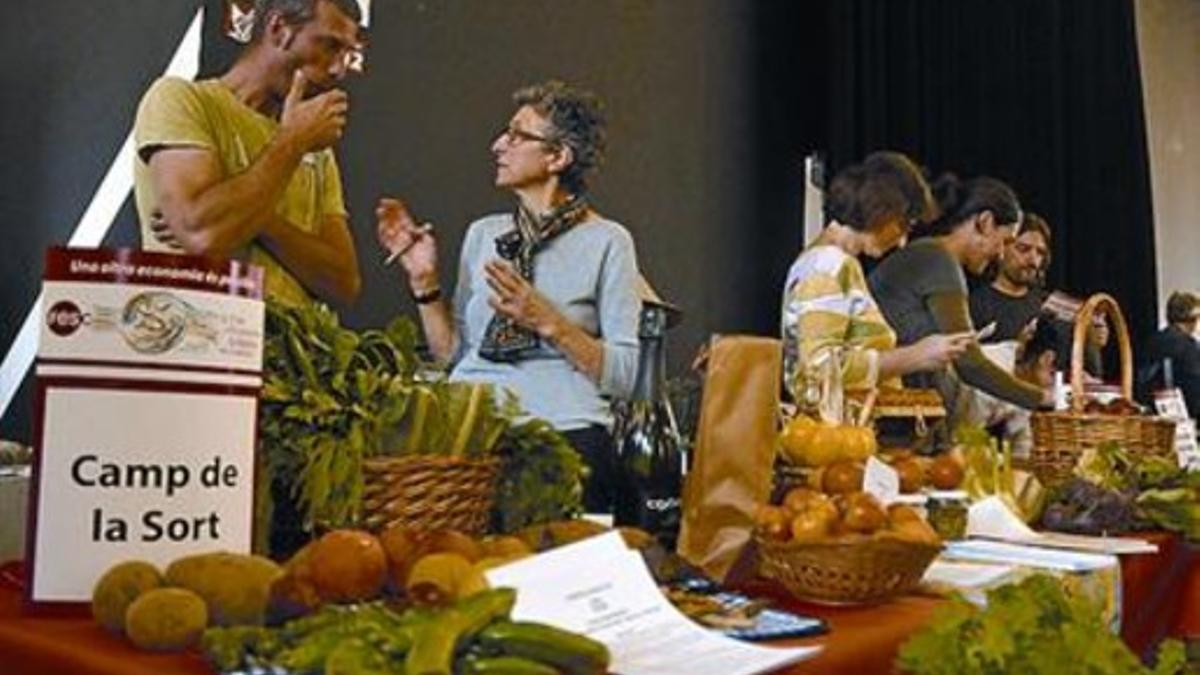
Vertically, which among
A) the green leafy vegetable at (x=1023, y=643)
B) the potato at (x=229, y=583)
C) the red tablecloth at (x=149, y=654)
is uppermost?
the potato at (x=229, y=583)

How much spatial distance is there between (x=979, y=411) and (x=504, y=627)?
223 cm

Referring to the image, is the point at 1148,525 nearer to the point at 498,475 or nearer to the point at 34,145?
Result: the point at 498,475

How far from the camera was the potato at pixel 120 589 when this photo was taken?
0.80 m

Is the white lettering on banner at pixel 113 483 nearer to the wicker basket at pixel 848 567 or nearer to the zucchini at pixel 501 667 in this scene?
the zucchini at pixel 501 667

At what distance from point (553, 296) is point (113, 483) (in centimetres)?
116

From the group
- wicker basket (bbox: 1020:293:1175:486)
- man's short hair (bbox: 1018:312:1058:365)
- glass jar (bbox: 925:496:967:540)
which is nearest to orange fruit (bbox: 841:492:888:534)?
glass jar (bbox: 925:496:967:540)

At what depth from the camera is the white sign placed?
84cm

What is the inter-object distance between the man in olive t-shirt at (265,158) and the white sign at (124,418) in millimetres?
860

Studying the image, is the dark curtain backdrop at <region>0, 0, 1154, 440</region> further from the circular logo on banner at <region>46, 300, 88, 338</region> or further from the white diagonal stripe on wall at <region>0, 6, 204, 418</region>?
the circular logo on banner at <region>46, 300, 88, 338</region>

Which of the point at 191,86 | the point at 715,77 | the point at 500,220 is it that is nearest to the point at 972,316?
the point at 715,77

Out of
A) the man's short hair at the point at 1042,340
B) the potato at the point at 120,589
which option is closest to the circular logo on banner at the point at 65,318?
the potato at the point at 120,589

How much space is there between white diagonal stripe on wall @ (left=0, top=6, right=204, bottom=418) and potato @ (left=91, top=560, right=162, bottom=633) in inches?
46.2

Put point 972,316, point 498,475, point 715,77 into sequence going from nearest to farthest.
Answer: point 498,475 → point 972,316 → point 715,77

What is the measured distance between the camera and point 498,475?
1.15 m
